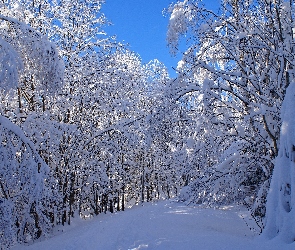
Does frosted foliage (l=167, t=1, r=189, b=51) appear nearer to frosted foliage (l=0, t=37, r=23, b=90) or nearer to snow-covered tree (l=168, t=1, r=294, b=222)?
snow-covered tree (l=168, t=1, r=294, b=222)

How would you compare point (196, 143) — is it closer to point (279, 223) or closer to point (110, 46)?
point (279, 223)

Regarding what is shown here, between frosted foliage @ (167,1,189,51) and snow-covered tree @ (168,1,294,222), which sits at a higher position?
frosted foliage @ (167,1,189,51)

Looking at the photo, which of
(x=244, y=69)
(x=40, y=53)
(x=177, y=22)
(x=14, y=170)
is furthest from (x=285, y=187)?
(x=177, y=22)

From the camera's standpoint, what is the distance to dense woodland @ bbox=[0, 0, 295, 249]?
5320 millimetres

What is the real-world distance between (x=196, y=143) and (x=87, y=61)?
6997 millimetres

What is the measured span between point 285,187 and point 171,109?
3156 millimetres

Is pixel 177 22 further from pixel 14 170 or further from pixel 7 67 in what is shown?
pixel 14 170

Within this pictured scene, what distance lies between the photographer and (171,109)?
24.0 ft

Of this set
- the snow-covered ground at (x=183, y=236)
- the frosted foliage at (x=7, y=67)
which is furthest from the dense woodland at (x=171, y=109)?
the snow-covered ground at (x=183, y=236)

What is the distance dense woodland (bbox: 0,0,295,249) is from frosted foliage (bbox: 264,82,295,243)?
0.05 feet

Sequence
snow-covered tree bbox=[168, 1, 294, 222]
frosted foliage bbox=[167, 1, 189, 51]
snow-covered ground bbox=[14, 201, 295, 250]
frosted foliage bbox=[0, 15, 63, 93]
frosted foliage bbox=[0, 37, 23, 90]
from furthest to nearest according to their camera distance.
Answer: frosted foliage bbox=[167, 1, 189, 51], snow-covered tree bbox=[168, 1, 294, 222], snow-covered ground bbox=[14, 201, 295, 250], frosted foliage bbox=[0, 15, 63, 93], frosted foliage bbox=[0, 37, 23, 90]

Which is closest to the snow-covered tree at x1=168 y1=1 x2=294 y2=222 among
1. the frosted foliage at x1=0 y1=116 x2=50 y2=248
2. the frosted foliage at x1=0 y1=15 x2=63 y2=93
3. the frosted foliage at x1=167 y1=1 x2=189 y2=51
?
the frosted foliage at x1=167 y1=1 x2=189 y2=51

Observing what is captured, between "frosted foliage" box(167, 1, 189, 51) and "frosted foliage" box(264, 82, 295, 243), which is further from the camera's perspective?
"frosted foliage" box(167, 1, 189, 51)

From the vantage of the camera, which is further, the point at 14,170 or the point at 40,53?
the point at 40,53
